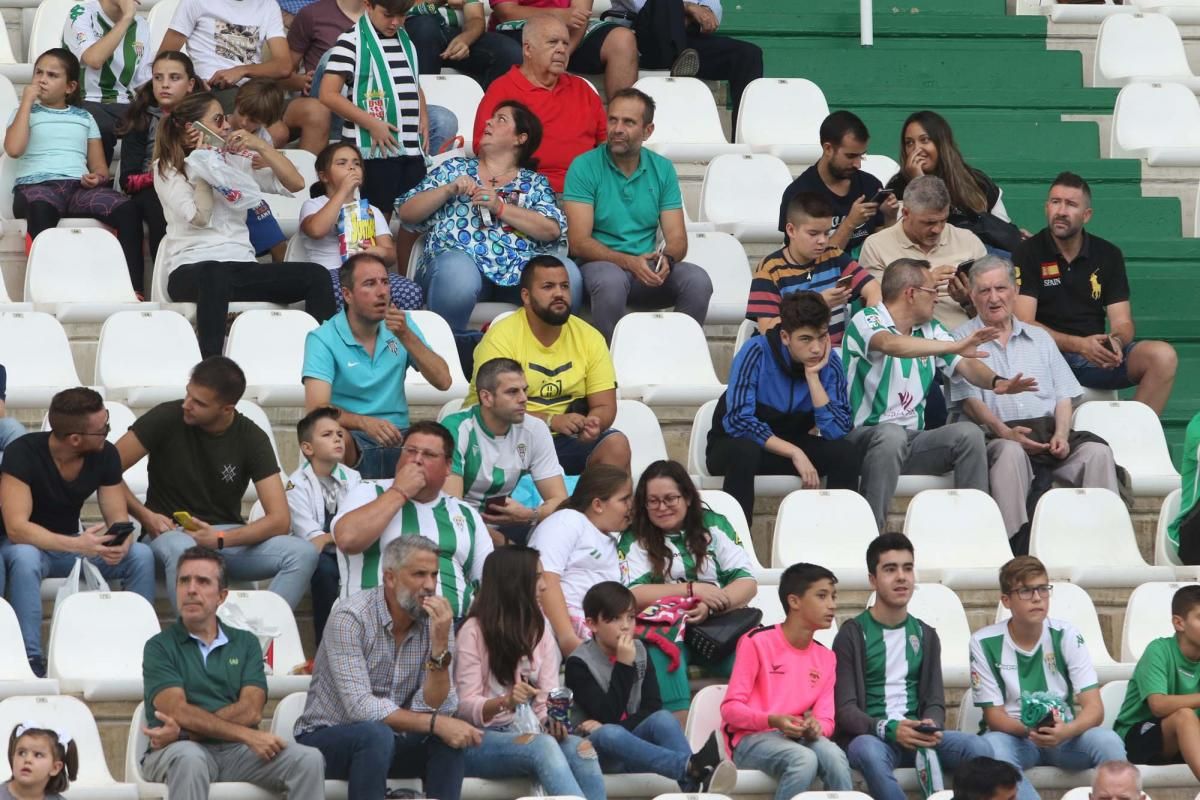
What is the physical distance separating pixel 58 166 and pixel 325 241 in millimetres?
1013

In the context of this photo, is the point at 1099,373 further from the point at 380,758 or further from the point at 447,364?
the point at 380,758

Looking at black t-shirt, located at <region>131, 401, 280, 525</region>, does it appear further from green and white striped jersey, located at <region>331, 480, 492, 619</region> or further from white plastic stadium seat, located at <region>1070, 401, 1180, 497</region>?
white plastic stadium seat, located at <region>1070, 401, 1180, 497</region>

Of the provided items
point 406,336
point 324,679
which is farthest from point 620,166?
point 324,679

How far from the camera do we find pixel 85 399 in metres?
7.54

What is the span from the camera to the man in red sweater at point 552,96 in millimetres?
9875

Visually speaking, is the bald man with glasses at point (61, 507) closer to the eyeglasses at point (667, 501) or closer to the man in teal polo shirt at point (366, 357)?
the man in teal polo shirt at point (366, 357)

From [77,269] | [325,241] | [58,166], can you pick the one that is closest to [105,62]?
[58,166]

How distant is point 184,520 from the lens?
25.4 ft

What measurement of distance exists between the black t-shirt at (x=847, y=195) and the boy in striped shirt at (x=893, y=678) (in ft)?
7.26

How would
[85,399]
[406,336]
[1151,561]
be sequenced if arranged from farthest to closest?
1. [1151,561]
2. [406,336]
3. [85,399]

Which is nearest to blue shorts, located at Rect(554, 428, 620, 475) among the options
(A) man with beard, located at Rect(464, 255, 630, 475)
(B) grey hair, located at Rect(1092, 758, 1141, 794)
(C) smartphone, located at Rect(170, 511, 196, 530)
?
(A) man with beard, located at Rect(464, 255, 630, 475)

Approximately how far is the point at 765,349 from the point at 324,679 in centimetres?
214

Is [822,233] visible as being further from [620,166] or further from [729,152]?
[729,152]

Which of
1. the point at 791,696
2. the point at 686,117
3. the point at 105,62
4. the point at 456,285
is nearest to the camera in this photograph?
the point at 791,696
